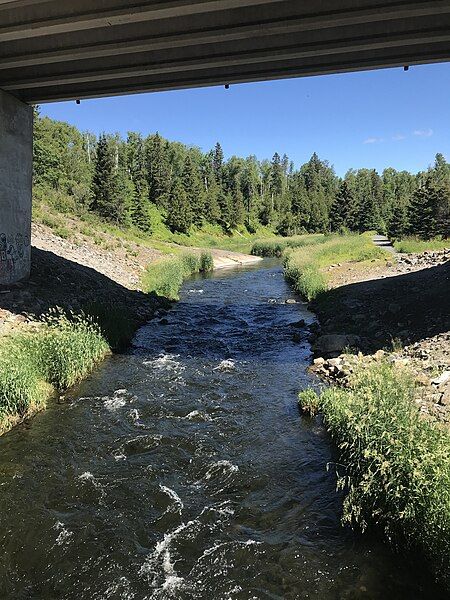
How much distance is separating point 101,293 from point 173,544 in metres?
16.7

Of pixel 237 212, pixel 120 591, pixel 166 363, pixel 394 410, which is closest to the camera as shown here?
pixel 120 591

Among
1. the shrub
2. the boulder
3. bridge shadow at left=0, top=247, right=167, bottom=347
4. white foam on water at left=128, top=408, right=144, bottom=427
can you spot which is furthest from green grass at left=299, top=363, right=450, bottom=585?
bridge shadow at left=0, top=247, right=167, bottom=347

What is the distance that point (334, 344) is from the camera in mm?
16172

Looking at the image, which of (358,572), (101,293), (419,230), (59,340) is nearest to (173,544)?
(358,572)

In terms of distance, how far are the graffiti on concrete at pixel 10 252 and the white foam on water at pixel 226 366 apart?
986 cm

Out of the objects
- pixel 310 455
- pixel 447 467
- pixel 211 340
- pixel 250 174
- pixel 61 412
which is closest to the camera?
pixel 447 467

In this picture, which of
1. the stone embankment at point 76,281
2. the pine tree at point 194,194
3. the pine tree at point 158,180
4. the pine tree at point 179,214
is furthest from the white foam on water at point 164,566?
the pine tree at point 158,180

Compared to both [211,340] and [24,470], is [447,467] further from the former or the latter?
[211,340]

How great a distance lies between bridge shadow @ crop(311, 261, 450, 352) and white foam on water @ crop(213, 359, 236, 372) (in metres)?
4.73

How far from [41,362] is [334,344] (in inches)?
399

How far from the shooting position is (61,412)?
11594mm

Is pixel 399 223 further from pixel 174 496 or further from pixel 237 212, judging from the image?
pixel 174 496

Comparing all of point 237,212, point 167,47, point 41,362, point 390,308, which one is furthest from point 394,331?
point 237,212

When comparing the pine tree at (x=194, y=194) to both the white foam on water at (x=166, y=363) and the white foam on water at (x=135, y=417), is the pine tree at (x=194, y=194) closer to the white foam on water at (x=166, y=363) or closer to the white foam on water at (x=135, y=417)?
the white foam on water at (x=166, y=363)
